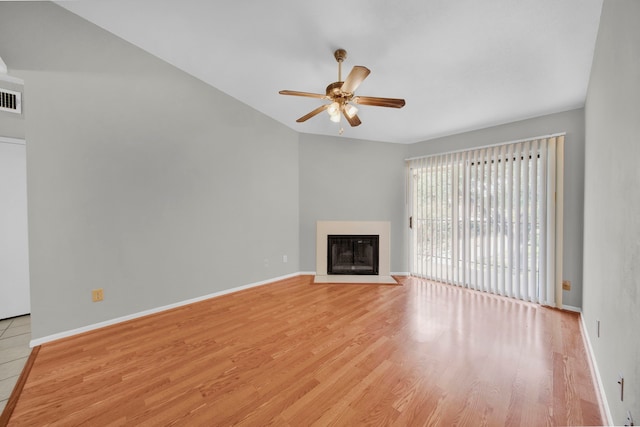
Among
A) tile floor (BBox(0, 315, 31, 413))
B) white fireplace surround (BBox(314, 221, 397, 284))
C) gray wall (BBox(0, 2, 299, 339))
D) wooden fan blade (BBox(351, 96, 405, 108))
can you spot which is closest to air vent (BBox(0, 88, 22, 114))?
gray wall (BBox(0, 2, 299, 339))

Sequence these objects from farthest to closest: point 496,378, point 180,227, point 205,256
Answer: point 205,256
point 180,227
point 496,378

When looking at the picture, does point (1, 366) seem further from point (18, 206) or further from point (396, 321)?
point (396, 321)

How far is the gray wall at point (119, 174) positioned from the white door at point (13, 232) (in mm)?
940

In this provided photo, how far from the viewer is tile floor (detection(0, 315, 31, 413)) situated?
155 centimetres

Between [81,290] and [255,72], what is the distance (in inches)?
108

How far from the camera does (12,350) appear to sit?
6.30 feet

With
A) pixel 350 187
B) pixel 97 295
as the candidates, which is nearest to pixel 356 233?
pixel 350 187

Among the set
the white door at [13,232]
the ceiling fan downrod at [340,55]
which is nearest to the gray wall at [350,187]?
the ceiling fan downrod at [340,55]

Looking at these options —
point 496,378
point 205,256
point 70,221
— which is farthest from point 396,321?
point 70,221

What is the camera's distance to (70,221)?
2072 millimetres

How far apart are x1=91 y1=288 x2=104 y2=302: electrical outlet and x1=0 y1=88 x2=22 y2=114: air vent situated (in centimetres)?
188

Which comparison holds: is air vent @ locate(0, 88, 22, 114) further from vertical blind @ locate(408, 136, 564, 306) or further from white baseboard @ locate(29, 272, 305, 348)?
vertical blind @ locate(408, 136, 564, 306)

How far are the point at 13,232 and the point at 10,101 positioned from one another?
4.39ft

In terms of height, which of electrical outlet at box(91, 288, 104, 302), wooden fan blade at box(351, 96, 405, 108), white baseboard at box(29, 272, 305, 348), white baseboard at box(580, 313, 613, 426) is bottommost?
white baseboard at box(580, 313, 613, 426)
